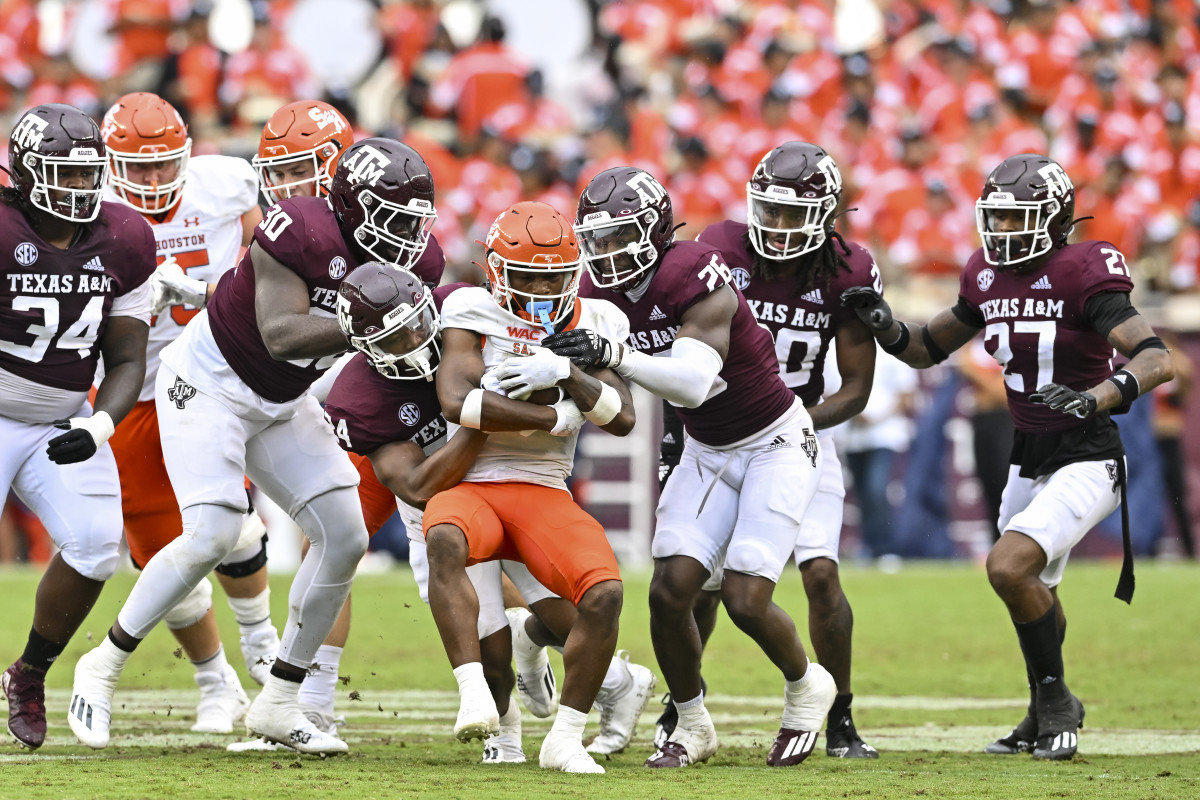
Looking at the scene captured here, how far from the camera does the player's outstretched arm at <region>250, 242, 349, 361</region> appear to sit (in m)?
5.32

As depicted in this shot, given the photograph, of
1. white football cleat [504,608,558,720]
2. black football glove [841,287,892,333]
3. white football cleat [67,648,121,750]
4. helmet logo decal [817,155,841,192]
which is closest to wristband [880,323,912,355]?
black football glove [841,287,892,333]

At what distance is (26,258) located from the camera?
554 centimetres

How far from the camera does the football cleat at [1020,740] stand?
19.7 ft

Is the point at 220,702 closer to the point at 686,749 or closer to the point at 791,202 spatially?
the point at 686,749

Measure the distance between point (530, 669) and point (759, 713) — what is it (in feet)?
4.72

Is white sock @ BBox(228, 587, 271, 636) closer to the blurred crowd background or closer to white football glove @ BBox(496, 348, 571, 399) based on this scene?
white football glove @ BBox(496, 348, 571, 399)

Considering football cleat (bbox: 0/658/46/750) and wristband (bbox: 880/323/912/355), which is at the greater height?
wristband (bbox: 880/323/912/355)

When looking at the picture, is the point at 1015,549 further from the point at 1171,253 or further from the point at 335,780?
the point at 1171,253

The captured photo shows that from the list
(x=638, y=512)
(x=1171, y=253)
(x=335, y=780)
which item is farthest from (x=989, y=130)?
(x=335, y=780)

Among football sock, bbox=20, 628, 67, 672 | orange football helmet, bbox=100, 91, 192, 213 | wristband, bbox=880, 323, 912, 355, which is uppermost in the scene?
orange football helmet, bbox=100, 91, 192, 213

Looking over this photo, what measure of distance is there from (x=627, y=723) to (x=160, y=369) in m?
2.03

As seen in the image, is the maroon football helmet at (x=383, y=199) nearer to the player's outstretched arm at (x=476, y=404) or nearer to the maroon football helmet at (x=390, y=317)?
the maroon football helmet at (x=390, y=317)

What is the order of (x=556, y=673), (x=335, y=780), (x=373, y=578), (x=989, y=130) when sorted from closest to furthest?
(x=335, y=780) < (x=556, y=673) < (x=373, y=578) < (x=989, y=130)

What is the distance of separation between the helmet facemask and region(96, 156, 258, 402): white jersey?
6.72 feet
